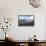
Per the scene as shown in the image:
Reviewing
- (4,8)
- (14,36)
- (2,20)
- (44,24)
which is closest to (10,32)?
(14,36)

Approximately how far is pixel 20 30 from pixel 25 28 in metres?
0.21

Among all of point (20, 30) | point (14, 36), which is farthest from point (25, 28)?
point (14, 36)

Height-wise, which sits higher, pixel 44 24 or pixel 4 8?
pixel 4 8

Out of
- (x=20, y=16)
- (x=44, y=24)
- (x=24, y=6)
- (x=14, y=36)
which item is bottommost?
(x=14, y=36)

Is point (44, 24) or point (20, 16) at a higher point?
point (20, 16)

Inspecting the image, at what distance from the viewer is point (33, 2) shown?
536cm

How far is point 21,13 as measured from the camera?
5.27 m

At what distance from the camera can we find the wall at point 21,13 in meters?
5.26

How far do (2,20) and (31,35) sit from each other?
1270 mm

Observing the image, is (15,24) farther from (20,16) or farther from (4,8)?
(4,8)

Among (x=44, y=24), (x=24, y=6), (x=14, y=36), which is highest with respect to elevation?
(x=24, y=6)

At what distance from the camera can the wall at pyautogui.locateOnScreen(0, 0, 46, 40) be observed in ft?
17.3

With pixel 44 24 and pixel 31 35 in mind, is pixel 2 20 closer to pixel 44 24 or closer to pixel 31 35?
pixel 31 35

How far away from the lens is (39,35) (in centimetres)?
529
